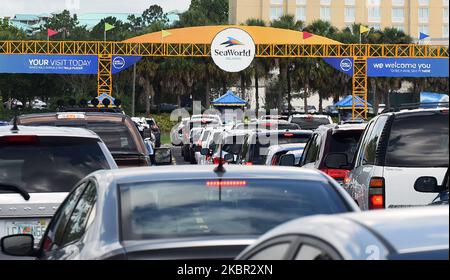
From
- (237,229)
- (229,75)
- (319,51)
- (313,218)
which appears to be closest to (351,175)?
(237,229)

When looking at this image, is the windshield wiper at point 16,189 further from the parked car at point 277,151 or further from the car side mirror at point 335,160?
the parked car at point 277,151

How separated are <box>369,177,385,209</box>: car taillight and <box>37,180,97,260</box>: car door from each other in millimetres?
4449

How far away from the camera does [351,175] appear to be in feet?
43.9

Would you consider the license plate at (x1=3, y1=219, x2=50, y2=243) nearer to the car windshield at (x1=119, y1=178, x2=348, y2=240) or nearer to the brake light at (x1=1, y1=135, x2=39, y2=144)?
the brake light at (x1=1, y1=135, x2=39, y2=144)

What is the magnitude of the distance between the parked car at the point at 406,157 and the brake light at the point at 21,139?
11.1 feet

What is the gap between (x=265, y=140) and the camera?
2156cm

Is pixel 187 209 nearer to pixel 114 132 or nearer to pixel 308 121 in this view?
pixel 114 132

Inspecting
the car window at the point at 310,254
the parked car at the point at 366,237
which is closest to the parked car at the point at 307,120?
the parked car at the point at 366,237

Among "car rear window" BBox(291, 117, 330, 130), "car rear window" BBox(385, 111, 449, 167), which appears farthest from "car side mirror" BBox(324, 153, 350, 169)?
"car rear window" BBox(291, 117, 330, 130)

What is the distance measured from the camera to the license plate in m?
10.0

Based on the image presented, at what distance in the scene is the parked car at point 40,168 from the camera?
397 inches

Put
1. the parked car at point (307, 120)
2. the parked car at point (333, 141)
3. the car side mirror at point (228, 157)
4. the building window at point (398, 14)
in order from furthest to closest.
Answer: the building window at point (398, 14) → the parked car at point (307, 120) → the car side mirror at point (228, 157) → the parked car at point (333, 141)

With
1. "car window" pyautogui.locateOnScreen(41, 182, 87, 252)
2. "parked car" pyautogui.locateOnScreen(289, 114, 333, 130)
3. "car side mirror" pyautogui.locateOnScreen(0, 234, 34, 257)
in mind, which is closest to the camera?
"car window" pyautogui.locateOnScreen(41, 182, 87, 252)
